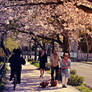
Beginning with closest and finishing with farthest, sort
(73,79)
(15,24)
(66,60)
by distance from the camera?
(66,60) < (73,79) < (15,24)

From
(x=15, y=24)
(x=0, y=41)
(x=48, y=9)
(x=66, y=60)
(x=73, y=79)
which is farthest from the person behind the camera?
(x=0, y=41)

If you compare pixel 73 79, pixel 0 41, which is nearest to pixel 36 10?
pixel 73 79

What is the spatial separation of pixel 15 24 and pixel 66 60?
1074 centimetres

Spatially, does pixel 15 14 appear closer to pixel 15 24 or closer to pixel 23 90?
pixel 15 24

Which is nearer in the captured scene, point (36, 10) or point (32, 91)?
point (32, 91)

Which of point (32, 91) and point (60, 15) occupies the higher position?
point (60, 15)

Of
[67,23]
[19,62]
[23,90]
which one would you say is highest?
[67,23]

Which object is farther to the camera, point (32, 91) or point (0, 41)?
point (0, 41)

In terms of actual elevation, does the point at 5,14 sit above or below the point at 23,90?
above

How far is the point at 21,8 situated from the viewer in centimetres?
1761

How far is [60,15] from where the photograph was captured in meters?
17.1

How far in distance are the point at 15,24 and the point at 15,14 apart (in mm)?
3383

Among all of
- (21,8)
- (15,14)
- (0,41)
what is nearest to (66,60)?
(21,8)

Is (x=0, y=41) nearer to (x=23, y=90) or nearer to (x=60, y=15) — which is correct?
(x=60, y=15)
